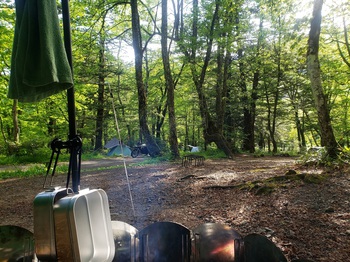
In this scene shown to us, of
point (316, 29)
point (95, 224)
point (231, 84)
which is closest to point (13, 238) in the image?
point (95, 224)

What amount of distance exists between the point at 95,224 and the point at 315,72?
502 cm

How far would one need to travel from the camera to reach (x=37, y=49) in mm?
1429

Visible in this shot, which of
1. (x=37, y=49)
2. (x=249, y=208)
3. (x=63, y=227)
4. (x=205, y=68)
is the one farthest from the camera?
(x=205, y=68)

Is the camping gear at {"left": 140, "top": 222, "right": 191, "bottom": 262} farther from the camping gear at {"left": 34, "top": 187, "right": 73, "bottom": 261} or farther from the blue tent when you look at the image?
the blue tent

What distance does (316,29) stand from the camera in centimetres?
504

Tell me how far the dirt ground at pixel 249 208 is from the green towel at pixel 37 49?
7.00ft

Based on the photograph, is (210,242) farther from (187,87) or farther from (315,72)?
(187,87)

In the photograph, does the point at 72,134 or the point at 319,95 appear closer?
the point at 72,134

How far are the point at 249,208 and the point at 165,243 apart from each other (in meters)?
1.59

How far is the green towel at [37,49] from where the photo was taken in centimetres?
139

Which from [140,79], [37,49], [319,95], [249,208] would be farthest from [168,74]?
[37,49]

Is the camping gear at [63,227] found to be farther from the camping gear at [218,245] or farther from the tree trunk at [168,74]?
the tree trunk at [168,74]

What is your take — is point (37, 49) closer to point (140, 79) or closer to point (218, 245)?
point (218, 245)

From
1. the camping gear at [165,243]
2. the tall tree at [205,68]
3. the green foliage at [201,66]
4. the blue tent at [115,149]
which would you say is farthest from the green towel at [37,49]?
the blue tent at [115,149]
